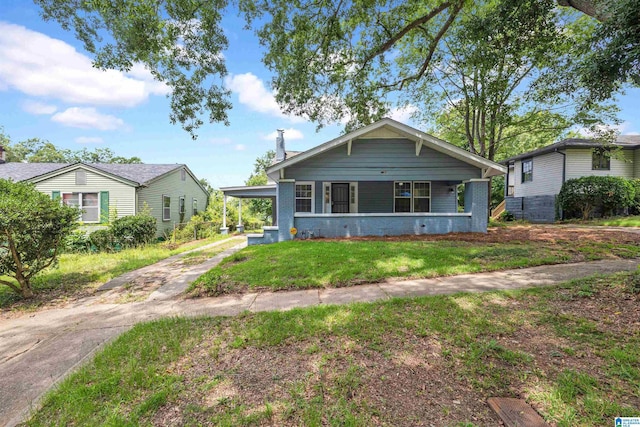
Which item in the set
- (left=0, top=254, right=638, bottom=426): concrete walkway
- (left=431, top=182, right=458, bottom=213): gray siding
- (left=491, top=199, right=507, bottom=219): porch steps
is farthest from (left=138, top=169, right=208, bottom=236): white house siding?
(left=491, top=199, right=507, bottom=219): porch steps

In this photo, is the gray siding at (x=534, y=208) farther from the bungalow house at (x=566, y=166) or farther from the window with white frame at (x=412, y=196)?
the window with white frame at (x=412, y=196)

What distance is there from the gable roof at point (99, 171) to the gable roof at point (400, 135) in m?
10.2

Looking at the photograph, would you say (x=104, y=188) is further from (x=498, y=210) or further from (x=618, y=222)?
(x=498, y=210)

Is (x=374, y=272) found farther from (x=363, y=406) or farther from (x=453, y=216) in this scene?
(x=453, y=216)

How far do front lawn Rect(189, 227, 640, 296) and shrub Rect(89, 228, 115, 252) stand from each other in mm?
8653

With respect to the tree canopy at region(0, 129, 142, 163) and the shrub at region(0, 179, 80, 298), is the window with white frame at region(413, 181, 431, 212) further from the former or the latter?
the tree canopy at region(0, 129, 142, 163)

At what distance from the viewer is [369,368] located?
2484 millimetres

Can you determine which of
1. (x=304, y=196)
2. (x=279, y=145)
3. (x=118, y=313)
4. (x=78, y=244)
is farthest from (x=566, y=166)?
(x=78, y=244)

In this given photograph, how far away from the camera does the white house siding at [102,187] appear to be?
1472 cm

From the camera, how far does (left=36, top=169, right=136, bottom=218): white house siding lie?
1472 centimetres

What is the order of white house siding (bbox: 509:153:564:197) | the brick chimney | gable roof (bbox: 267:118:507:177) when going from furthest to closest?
the brick chimney
white house siding (bbox: 509:153:564:197)
gable roof (bbox: 267:118:507:177)

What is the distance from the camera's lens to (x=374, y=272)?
5.51 metres

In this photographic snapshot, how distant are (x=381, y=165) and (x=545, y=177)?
1428cm

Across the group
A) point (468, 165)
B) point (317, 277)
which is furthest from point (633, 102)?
point (317, 277)
